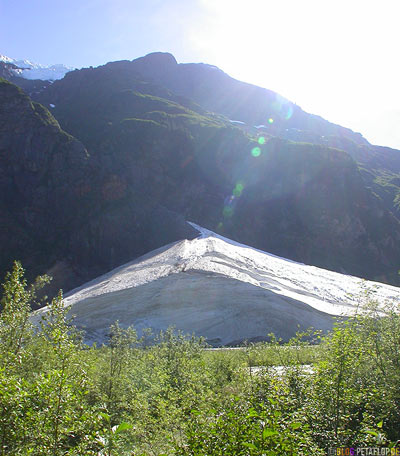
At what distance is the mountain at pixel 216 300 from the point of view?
2003cm

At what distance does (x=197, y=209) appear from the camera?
62.4 m

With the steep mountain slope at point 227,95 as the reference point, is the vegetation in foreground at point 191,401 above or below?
below

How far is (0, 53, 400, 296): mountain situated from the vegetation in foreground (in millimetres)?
41311

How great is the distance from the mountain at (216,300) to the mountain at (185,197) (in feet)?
72.3

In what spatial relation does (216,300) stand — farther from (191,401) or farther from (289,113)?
(289,113)

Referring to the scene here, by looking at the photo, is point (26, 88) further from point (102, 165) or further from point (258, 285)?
point (258, 285)

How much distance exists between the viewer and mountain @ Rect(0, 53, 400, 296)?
55.0 metres

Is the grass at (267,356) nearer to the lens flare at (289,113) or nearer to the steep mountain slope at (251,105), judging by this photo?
the steep mountain slope at (251,105)

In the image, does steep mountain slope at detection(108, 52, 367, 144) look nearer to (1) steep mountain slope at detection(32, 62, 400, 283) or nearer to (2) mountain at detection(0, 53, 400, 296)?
(2) mountain at detection(0, 53, 400, 296)

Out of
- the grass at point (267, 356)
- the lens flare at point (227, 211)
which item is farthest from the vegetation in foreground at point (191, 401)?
the lens flare at point (227, 211)

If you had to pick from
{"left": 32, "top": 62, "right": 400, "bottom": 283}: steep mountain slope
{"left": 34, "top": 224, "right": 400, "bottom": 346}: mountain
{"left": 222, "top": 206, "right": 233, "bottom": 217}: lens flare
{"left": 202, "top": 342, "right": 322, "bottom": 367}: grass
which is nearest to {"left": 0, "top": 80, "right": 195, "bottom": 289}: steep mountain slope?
{"left": 32, "top": 62, "right": 400, "bottom": 283}: steep mountain slope

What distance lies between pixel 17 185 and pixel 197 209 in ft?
91.8

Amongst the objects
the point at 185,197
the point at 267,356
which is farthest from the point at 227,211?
the point at 267,356

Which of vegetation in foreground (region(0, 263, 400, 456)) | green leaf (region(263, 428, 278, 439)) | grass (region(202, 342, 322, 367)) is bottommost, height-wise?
grass (region(202, 342, 322, 367))
